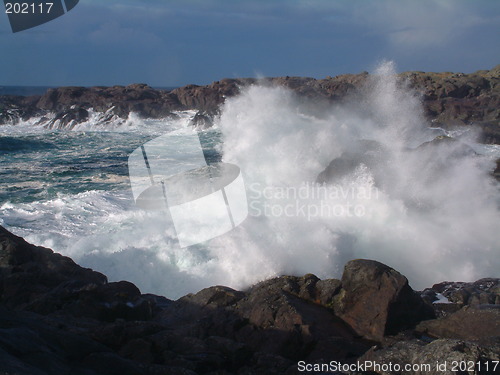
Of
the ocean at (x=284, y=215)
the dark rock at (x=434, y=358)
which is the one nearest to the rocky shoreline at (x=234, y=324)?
the dark rock at (x=434, y=358)

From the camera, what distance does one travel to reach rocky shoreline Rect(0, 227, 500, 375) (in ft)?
11.0

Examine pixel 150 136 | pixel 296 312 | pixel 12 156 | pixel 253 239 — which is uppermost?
pixel 296 312

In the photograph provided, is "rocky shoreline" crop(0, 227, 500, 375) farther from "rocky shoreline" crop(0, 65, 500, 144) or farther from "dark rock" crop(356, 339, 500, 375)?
"rocky shoreline" crop(0, 65, 500, 144)

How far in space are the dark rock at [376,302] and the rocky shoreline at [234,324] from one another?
0.01 m

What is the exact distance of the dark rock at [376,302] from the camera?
4945mm

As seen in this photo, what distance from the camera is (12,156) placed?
19.2 metres

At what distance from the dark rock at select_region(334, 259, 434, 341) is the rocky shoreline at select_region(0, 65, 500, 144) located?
2422cm

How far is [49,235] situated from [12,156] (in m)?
12.3

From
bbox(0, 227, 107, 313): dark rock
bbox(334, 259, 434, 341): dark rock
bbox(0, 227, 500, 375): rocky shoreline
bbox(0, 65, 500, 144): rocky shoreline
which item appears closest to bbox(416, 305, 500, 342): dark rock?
bbox(0, 227, 500, 375): rocky shoreline

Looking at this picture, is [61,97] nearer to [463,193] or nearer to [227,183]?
[227,183]

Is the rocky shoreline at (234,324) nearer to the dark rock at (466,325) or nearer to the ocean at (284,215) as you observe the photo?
the dark rock at (466,325)

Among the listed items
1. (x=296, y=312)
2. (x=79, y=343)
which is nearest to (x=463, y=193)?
(x=296, y=312)

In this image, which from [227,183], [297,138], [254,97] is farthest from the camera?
[254,97]

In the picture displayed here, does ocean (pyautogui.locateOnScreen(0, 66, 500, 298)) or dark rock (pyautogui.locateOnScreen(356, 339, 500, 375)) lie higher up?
dark rock (pyautogui.locateOnScreen(356, 339, 500, 375))
